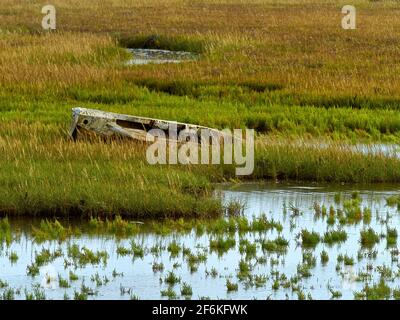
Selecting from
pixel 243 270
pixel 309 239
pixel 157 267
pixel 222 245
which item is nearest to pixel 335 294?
pixel 243 270

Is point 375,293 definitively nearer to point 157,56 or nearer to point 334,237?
point 334,237

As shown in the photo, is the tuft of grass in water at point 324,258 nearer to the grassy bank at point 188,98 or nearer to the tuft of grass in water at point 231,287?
the tuft of grass in water at point 231,287

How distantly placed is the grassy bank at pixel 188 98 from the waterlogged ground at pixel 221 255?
0.85 metres

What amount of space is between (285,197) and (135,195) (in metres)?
2.53

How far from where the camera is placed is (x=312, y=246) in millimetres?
13453

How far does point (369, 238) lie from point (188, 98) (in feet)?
37.3

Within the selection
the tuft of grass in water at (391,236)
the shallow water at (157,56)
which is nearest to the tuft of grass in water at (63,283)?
the tuft of grass in water at (391,236)

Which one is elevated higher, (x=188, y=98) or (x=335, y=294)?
(x=188, y=98)

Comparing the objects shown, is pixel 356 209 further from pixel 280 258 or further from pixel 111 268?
pixel 111 268

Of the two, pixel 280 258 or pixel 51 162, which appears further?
pixel 51 162

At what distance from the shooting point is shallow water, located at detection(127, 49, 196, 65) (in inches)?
1268

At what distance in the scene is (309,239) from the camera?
44.5 ft

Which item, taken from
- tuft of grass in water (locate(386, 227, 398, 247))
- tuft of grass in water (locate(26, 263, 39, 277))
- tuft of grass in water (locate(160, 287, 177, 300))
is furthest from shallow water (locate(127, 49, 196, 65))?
tuft of grass in water (locate(160, 287, 177, 300))

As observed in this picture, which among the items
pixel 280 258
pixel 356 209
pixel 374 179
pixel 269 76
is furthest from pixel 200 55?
pixel 280 258
